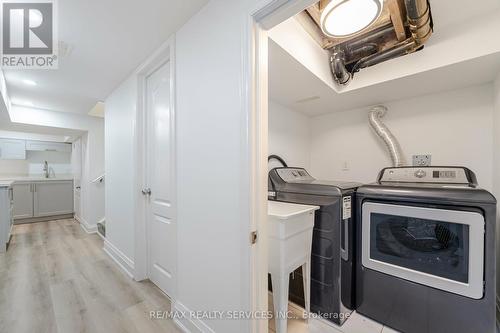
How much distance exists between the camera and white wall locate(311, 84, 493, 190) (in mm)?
1890

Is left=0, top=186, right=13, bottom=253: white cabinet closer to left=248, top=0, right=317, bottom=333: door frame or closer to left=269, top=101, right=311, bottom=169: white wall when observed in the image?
left=269, top=101, right=311, bottom=169: white wall

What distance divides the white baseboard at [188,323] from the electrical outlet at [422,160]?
2.46 metres

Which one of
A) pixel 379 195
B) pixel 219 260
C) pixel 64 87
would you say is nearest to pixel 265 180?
pixel 219 260

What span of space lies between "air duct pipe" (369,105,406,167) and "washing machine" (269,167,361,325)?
83 cm

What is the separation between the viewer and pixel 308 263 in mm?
1554

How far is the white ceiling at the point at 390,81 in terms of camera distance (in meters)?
1.43

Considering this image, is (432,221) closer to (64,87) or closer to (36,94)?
(64,87)

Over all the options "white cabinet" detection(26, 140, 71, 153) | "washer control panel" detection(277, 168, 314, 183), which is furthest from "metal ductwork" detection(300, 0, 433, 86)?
"white cabinet" detection(26, 140, 71, 153)

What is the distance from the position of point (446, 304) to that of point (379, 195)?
0.76m

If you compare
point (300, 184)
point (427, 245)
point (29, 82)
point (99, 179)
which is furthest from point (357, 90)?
point (99, 179)

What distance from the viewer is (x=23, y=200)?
421cm

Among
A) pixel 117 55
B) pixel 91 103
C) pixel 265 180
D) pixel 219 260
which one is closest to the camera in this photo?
pixel 265 180

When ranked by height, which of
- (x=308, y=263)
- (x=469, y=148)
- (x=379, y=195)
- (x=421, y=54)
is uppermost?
(x=421, y=54)

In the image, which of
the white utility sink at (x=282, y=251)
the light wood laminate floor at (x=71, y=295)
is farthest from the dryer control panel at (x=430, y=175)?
the light wood laminate floor at (x=71, y=295)
